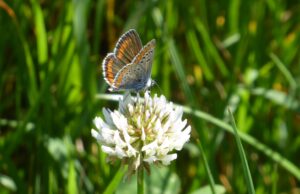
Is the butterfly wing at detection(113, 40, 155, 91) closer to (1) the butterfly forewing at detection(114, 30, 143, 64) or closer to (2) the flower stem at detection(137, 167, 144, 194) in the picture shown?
(1) the butterfly forewing at detection(114, 30, 143, 64)

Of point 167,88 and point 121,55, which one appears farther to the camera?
point 167,88

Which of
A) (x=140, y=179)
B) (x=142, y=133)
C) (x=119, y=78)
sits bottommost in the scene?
(x=140, y=179)

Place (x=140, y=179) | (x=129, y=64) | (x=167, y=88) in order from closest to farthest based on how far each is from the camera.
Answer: (x=140, y=179) < (x=129, y=64) < (x=167, y=88)

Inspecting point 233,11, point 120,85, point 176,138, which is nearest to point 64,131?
point 120,85

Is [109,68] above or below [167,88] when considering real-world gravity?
above

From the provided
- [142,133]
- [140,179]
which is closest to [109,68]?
[142,133]

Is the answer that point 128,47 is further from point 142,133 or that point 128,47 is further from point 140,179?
point 140,179

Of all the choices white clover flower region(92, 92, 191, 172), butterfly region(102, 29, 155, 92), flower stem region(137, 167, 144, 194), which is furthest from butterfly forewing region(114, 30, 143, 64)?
flower stem region(137, 167, 144, 194)

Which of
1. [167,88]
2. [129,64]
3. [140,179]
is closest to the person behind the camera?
[140,179]
